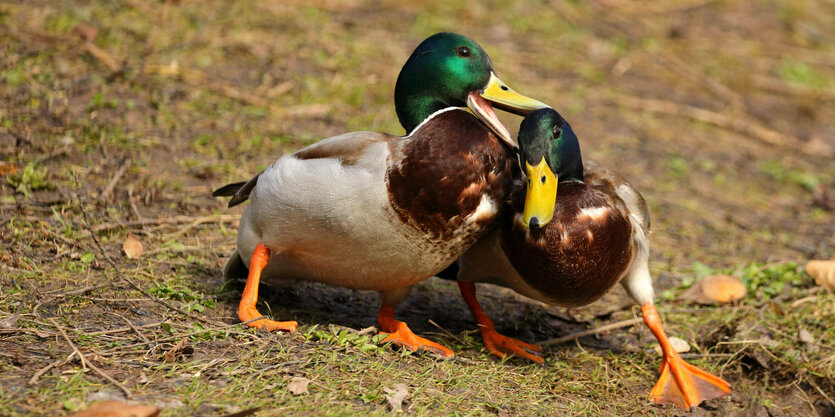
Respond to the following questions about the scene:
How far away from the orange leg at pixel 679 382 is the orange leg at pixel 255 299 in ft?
4.90

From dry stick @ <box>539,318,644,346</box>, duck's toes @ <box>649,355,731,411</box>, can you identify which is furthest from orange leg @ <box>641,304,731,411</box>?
dry stick @ <box>539,318,644,346</box>

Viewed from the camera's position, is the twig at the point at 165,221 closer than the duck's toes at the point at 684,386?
No

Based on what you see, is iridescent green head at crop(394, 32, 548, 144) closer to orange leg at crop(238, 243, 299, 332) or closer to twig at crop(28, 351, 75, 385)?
orange leg at crop(238, 243, 299, 332)

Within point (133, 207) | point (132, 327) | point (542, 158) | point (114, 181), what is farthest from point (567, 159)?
point (114, 181)

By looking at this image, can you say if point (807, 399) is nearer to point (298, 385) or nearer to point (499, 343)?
point (499, 343)

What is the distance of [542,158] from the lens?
3131 mm

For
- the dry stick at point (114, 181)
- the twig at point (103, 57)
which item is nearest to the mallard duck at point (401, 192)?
the dry stick at point (114, 181)

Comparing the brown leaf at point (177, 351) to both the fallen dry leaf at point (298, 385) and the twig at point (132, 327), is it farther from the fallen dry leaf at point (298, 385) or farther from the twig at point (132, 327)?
the fallen dry leaf at point (298, 385)

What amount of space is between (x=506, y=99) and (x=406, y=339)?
3.35 ft

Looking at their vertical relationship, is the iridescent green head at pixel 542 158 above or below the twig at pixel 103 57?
above

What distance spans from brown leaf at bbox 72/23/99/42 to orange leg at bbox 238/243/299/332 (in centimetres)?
325

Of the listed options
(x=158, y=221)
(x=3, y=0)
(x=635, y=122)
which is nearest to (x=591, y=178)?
(x=158, y=221)

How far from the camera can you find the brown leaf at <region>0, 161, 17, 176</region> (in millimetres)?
4289

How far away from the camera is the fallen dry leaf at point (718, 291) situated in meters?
4.32
